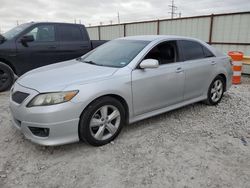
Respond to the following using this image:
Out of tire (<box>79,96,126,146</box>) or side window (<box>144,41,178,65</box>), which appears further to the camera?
side window (<box>144,41,178,65</box>)

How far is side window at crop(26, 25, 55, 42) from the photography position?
594 cm

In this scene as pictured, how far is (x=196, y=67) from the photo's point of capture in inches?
163

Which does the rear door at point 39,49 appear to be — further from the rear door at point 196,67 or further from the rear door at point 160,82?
the rear door at point 196,67

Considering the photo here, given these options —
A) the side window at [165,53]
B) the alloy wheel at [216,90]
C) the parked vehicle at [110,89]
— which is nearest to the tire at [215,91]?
the alloy wheel at [216,90]

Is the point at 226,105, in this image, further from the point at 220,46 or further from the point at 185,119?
the point at 220,46

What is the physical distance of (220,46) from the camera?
8.75 m

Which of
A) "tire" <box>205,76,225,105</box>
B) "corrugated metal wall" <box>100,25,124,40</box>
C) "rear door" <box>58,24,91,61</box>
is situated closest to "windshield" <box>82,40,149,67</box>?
"tire" <box>205,76,225,105</box>

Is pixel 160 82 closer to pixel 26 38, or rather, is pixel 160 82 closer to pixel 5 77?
pixel 26 38

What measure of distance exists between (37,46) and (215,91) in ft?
14.8

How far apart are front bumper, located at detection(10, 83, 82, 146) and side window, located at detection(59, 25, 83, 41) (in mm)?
3836

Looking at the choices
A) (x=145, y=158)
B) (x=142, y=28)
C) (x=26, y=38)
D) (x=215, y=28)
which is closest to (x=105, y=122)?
(x=145, y=158)

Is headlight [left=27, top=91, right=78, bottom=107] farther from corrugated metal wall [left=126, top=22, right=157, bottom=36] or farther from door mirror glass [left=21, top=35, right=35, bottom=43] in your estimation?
corrugated metal wall [left=126, top=22, right=157, bottom=36]

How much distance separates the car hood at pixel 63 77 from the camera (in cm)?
281

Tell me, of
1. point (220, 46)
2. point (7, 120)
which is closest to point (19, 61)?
point (7, 120)
